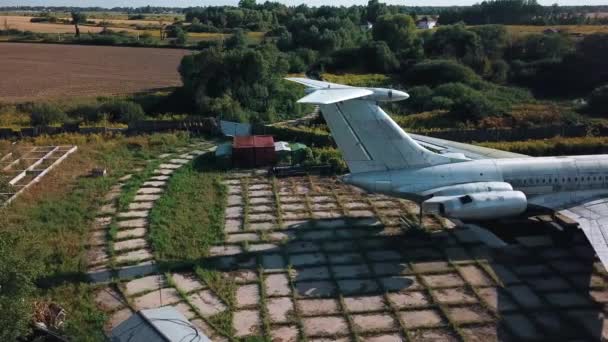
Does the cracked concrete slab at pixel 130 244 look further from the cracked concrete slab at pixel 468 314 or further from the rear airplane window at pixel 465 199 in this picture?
the rear airplane window at pixel 465 199

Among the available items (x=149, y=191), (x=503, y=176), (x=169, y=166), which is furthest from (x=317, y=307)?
(x=169, y=166)

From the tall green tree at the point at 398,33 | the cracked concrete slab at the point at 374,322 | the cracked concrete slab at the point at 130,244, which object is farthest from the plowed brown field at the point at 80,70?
the cracked concrete slab at the point at 374,322

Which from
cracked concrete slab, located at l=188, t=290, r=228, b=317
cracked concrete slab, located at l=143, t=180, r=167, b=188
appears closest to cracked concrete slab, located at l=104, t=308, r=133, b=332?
cracked concrete slab, located at l=188, t=290, r=228, b=317

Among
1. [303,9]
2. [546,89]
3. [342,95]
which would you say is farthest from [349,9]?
[342,95]

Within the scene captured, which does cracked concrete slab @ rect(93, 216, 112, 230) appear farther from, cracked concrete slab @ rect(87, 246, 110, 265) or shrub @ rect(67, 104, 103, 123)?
shrub @ rect(67, 104, 103, 123)

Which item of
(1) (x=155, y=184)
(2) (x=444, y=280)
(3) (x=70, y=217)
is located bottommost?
(2) (x=444, y=280)

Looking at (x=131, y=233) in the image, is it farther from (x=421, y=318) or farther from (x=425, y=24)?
(x=425, y=24)

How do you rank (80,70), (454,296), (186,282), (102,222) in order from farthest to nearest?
(80,70), (102,222), (186,282), (454,296)
